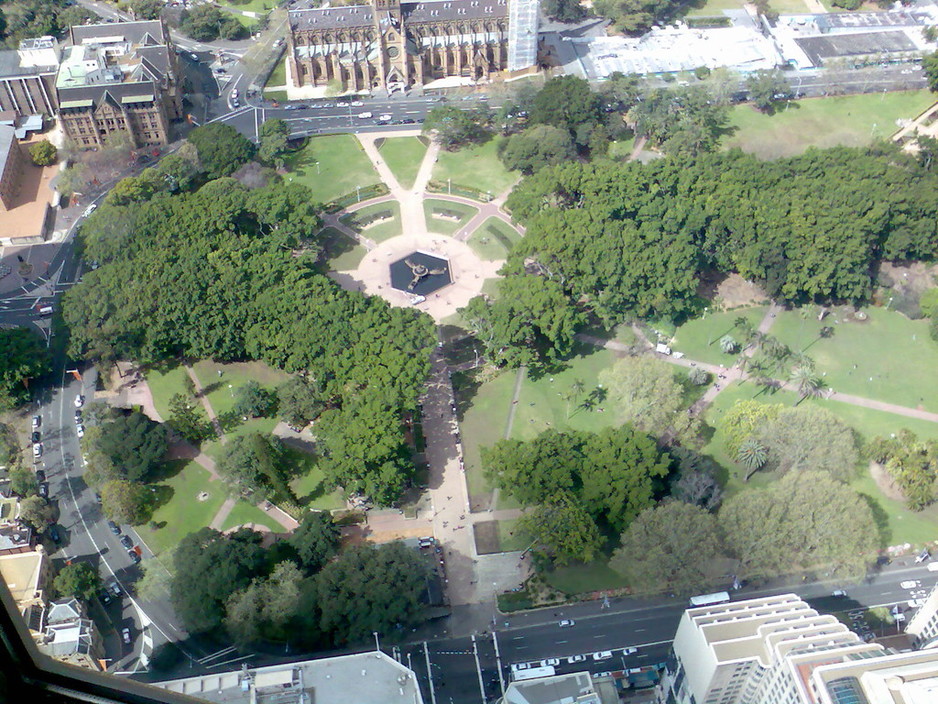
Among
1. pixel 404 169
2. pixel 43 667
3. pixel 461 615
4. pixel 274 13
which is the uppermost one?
pixel 43 667

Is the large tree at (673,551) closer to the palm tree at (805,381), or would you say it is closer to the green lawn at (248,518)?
the palm tree at (805,381)

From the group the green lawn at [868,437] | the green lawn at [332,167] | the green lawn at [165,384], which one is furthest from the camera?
the green lawn at [332,167]

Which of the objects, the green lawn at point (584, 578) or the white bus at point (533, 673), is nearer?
the white bus at point (533, 673)

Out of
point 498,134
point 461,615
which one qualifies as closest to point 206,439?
point 461,615

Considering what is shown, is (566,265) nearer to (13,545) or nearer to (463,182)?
(463,182)

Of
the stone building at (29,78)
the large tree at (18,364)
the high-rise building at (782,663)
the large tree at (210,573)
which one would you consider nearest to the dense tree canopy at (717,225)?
the high-rise building at (782,663)

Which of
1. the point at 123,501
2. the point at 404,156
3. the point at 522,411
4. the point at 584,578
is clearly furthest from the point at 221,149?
the point at 584,578
